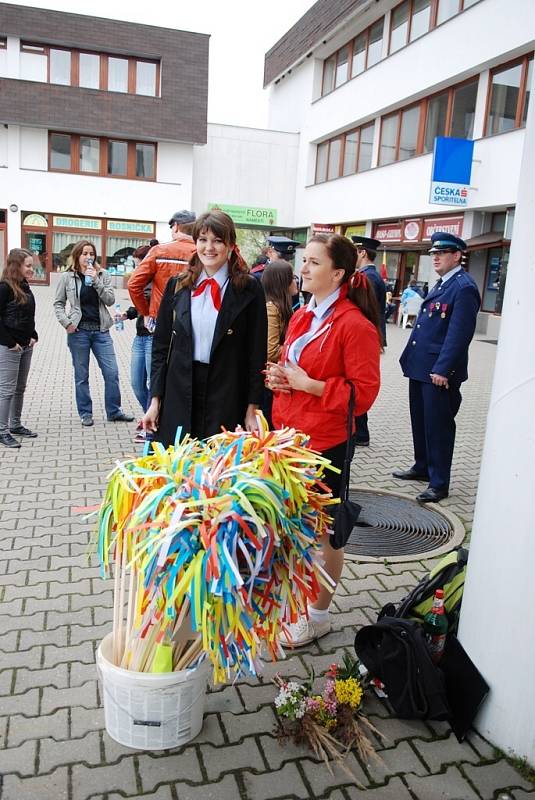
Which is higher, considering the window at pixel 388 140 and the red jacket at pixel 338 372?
the window at pixel 388 140

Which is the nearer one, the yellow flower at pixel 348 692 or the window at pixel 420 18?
the yellow flower at pixel 348 692

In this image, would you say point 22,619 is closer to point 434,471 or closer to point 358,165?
point 434,471

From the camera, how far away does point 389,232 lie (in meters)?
24.5

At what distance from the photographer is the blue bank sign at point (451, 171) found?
60.3ft

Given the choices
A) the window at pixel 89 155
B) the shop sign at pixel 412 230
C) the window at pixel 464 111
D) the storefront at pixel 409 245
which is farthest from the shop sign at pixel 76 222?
the window at pixel 464 111

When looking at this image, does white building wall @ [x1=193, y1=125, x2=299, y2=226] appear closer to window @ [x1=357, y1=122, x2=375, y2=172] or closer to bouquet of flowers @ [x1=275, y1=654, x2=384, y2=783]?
window @ [x1=357, y1=122, x2=375, y2=172]

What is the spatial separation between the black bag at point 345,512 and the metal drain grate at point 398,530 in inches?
52.6

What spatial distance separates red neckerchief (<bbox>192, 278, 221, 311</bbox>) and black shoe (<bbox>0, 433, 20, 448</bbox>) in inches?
146

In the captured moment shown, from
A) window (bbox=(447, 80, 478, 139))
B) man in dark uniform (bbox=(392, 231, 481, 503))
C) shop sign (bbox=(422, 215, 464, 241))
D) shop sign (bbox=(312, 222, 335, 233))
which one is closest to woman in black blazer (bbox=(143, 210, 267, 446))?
man in dark uniform (bbox=(392, 231, 481, 503))

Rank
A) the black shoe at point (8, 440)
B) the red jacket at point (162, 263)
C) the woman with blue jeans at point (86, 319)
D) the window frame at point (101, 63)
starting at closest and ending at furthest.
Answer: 1. the red jacket at point (162, 263)
2. the black shoe at point (8, 440)
3. the woman with blue jeans at point (86, 319)
4. the window frame at point (101, 63)

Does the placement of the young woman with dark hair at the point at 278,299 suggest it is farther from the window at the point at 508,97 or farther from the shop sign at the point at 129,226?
the shop sign at the point at 129,226

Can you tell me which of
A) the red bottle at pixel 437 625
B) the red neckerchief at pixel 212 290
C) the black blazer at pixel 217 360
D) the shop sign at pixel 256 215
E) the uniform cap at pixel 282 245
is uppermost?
the shop sign at pixel 256 215

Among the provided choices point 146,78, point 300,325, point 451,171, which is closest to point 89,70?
point 146,78

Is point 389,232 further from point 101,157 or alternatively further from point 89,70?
point 89,70
